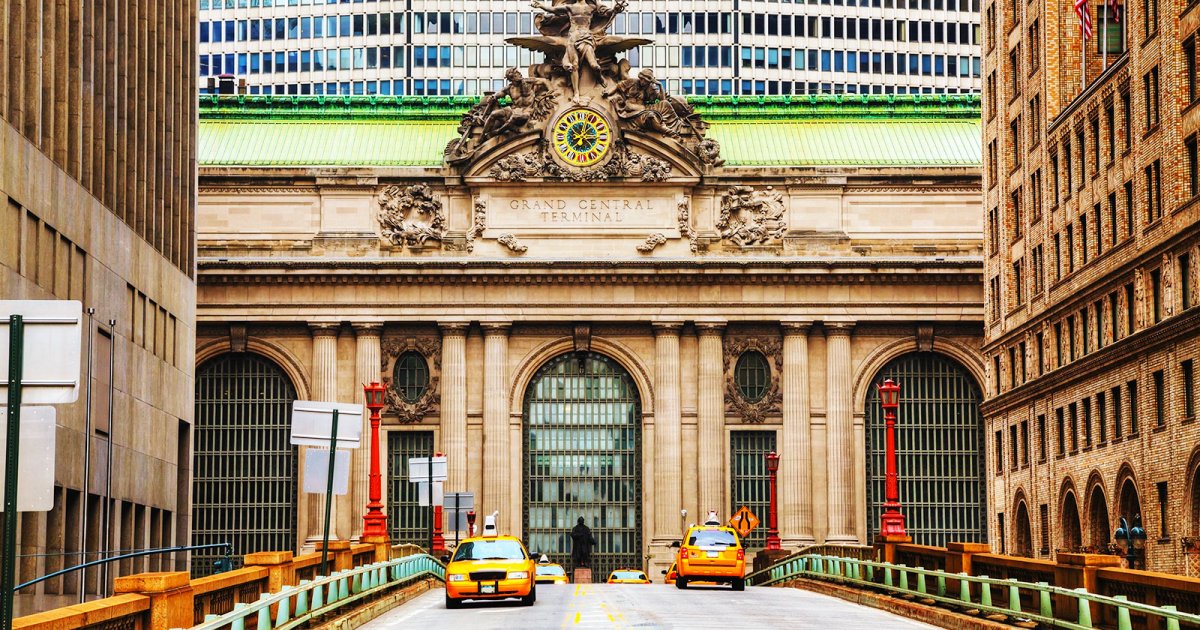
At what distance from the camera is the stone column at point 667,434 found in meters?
84.4

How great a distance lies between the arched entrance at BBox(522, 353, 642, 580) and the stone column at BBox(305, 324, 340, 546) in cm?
829

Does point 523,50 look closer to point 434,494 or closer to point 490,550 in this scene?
point 434,494

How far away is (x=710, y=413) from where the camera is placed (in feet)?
281

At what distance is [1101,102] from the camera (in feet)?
216

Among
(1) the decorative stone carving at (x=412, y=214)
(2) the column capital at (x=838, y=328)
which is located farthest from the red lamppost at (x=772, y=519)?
(1) the decorative stone carving at (x=412, y=214)

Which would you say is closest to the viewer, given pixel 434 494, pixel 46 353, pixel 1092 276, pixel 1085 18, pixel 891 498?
pixel 46 353

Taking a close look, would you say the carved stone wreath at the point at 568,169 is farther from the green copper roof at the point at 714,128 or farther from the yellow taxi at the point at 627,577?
the yellow taxi at the point at 627,577

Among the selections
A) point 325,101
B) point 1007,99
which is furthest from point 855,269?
point 325,101

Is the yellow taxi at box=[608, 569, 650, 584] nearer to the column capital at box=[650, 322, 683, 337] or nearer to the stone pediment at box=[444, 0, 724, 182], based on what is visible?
the column capital at box=[650, 322, 683, 337]

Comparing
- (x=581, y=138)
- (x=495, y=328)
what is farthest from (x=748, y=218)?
(x=495, y=328)

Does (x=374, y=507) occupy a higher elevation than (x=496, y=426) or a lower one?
lower

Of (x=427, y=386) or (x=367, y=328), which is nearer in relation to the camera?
(x=367, y=328)

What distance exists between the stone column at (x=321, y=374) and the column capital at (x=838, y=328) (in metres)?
20.7

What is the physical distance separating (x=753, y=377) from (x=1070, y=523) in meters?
20.0
